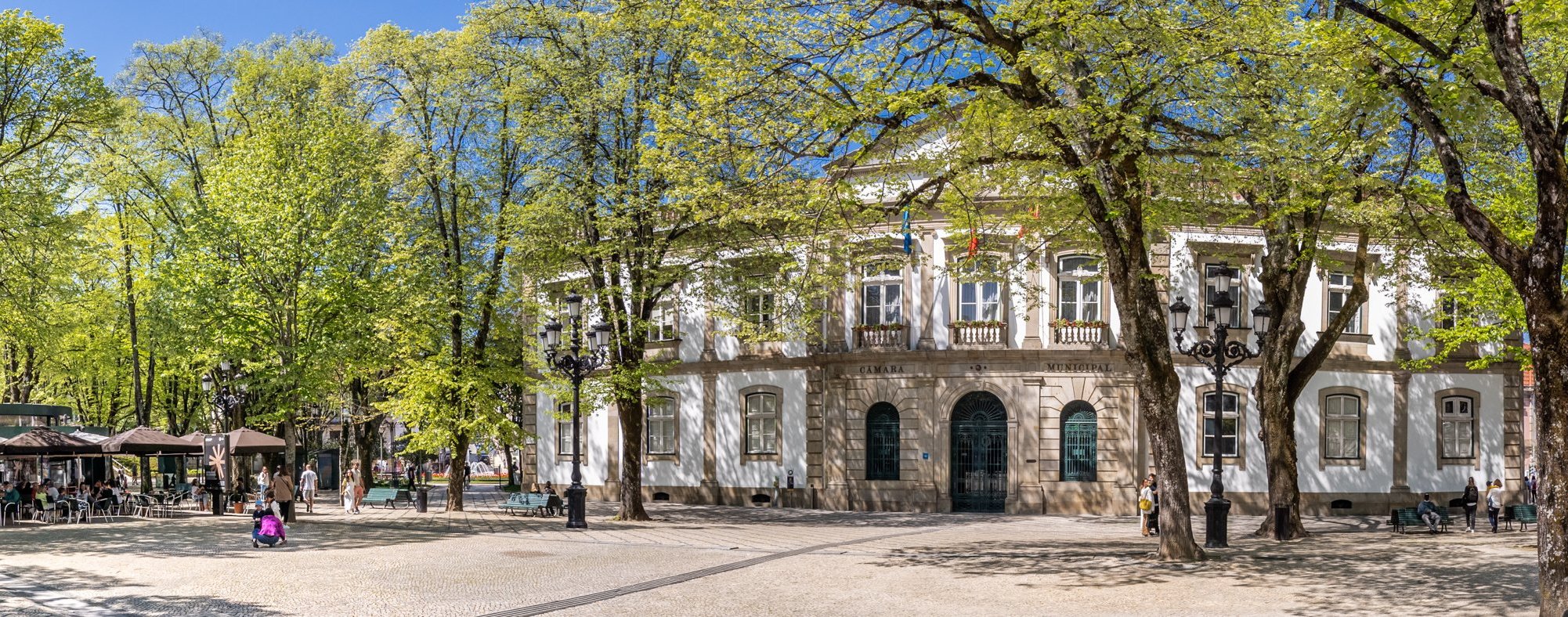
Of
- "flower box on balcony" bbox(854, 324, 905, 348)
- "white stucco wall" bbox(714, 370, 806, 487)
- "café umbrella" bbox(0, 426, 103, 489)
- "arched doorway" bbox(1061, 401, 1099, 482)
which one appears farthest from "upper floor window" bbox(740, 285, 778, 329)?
"café umbrella" bbox(0, 426, 103, 489)

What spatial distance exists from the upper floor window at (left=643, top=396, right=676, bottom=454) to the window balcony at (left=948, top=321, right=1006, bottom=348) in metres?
9.30

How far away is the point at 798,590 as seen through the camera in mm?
16234

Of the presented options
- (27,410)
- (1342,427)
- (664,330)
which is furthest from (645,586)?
(27,410)

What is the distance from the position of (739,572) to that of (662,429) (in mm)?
21099

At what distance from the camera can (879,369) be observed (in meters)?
35.2

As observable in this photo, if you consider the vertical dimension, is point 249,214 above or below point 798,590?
above

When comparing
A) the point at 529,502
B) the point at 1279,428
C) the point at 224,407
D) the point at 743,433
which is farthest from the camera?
the point at 743,433

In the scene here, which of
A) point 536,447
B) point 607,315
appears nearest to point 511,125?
point 607,315

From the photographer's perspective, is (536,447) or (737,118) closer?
(737,118)

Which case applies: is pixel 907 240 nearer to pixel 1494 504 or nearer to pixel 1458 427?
pixel 1494 504

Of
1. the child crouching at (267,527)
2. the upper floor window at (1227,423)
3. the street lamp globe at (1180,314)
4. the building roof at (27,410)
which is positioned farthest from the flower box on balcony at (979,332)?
the building roof at (27,410)

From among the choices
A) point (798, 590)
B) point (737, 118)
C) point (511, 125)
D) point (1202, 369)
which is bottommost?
point (798, 590)

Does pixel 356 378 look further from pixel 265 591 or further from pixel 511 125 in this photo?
pixel 265 591

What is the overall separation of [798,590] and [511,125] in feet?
60.9
